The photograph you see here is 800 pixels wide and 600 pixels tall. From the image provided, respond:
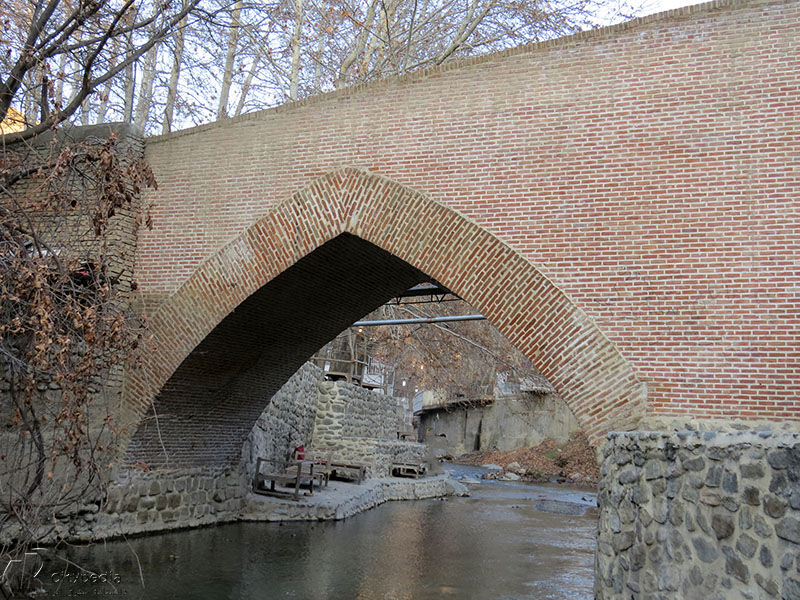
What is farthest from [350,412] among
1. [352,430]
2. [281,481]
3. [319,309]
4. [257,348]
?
[319,309]

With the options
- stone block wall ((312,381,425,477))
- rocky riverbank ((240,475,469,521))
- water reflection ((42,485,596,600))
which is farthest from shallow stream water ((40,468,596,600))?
stone block wall ((312,381,425,477))

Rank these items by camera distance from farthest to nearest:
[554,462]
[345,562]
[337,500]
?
[554,462] < [337,500] < [345,562]

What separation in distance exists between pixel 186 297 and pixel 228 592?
3.25m

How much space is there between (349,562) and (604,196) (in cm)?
463

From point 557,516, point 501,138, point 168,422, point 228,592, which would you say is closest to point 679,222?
point 501,138

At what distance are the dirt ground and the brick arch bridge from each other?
15383 mm

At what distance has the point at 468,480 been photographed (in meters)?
21.4

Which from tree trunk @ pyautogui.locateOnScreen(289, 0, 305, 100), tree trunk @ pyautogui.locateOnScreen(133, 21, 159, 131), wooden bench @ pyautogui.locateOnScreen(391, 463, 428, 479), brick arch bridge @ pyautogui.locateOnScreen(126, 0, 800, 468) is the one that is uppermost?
tree trunk @ pyautogui.locateOnScreen(289, 0, 305, 100)

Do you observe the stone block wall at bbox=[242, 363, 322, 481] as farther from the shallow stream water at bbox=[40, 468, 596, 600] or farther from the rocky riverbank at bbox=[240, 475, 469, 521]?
the shallow stream water at bbox=[40, 468, 596, 600]

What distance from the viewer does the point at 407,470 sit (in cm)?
1803

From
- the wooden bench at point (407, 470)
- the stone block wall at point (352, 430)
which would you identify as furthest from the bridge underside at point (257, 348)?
the wooden bench at point (407, 470)

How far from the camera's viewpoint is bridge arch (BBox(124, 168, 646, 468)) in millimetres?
6816

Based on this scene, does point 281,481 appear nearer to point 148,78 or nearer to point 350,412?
point 350,412

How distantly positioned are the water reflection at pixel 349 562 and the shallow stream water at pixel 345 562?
0.01 metres
